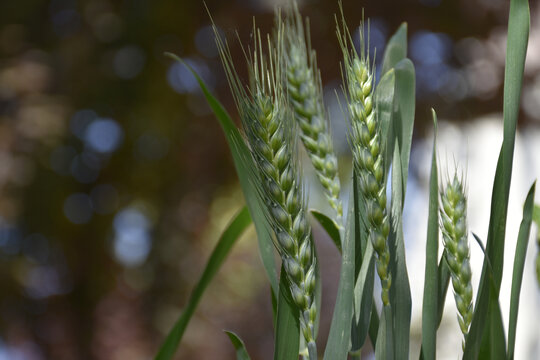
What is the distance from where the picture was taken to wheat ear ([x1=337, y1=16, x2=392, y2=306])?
0.26 m

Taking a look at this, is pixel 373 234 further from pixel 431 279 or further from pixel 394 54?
pixel 394 54

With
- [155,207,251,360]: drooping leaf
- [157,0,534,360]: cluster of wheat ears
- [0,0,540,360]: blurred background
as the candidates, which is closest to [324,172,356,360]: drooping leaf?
[157,0,534,360]: cluster of wheat ears

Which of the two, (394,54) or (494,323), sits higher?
(394,54)

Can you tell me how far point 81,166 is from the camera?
71.9 inches

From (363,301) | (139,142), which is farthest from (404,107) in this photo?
(139,142)

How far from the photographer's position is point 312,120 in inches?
13.3

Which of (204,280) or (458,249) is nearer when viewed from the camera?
(458,249)

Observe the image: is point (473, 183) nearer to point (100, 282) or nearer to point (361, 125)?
point (100, 282)

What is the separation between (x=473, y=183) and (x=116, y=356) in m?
1.31

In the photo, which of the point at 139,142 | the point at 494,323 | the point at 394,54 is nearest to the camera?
the point at 494,323

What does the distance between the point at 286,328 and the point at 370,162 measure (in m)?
0.10

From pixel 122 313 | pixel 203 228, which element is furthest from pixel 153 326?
pixel 203 228

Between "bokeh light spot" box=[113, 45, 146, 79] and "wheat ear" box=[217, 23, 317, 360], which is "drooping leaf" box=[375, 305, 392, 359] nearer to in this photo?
"wheat ear" box=[217, 23, 317, 360]

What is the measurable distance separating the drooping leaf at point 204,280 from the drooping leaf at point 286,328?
102 millimetres
